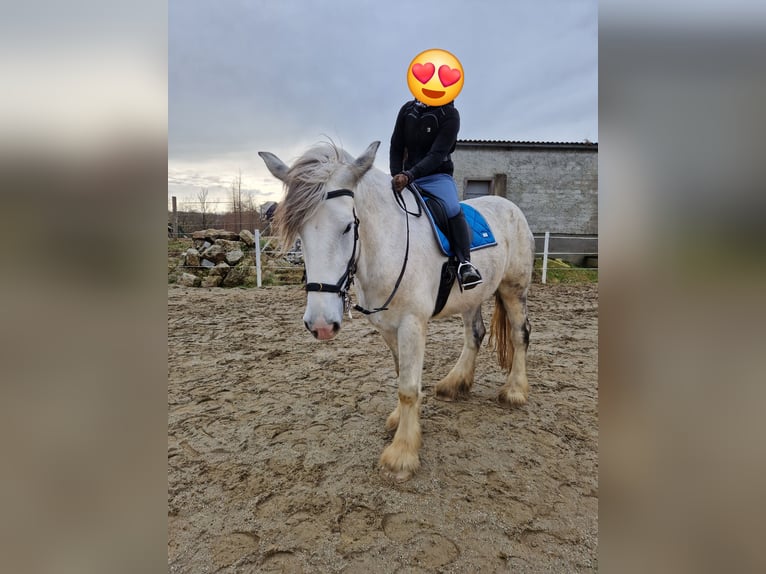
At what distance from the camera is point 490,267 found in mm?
2871

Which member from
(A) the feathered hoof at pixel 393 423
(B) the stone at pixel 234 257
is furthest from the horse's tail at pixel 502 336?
(B) the stone at pixel 234 257

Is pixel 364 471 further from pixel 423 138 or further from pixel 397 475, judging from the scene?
pixel 423 138

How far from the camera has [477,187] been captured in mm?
12312

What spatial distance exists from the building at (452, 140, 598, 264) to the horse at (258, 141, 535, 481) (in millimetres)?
9509

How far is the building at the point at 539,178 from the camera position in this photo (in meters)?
12.0

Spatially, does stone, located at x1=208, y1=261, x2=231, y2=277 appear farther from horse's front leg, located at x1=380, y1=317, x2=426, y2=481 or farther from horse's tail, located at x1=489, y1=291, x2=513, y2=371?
horse's front leg, located at x1=380, y1=317, x2=426, y2=481

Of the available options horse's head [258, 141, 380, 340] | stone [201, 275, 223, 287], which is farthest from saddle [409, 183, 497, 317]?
stone [201, 275, 223, 287]

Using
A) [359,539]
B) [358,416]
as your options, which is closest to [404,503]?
[359,539]

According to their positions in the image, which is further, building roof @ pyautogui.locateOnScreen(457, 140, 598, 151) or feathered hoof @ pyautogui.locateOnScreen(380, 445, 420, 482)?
building roof @ pyautogui.locateOnScreen(457, 140, 598, 151)

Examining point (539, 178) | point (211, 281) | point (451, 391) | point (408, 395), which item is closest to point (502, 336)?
point (451, 391)

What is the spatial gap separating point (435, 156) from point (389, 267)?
2.80 ft

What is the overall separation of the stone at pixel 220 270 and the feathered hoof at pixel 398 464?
7978 mm

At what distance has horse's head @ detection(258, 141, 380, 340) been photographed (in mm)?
1769

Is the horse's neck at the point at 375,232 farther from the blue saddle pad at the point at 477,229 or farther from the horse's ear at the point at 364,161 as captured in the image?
the blue saddle pad at the point at 477,229
